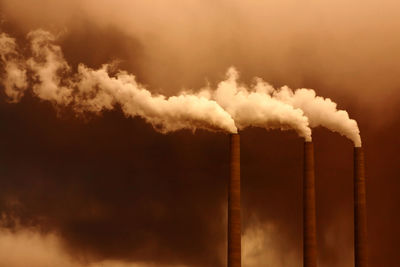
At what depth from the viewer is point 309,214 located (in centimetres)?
2439

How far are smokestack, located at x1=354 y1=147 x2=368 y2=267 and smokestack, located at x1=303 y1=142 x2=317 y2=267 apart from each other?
6.43 feet

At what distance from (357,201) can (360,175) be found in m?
0.96

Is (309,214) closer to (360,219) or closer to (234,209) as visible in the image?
(360,219)

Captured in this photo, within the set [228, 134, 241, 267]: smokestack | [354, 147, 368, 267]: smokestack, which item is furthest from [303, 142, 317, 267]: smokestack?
[228, 134, 241, 267]: smokestack

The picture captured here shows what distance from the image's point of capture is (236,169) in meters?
23.1

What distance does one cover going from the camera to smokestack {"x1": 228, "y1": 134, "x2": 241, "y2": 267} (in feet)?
73.9

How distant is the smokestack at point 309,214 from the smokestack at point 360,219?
77.1 inches

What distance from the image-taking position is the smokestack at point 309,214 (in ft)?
79.0

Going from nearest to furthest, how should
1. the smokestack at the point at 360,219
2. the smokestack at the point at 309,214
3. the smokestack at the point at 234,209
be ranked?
the smokestack at the point at 234,209 < the smokestack at the point at 309,214 < the smokestack at the point at 360,219

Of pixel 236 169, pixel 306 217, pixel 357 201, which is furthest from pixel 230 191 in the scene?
pixel 357 201

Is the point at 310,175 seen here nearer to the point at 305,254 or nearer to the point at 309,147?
the point at 309,147

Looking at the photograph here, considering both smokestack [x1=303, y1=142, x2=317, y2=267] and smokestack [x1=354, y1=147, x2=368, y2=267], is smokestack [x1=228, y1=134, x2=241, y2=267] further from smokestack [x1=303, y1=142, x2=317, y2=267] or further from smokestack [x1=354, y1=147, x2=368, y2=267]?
smokestack [x1=354, y1=147, x2=368, y2=267]

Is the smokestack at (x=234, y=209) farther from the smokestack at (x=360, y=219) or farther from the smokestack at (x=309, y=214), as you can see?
the smokestack at (x=360, y=219)

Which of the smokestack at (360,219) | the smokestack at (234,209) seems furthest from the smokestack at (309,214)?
the smokestack at (234,209)
